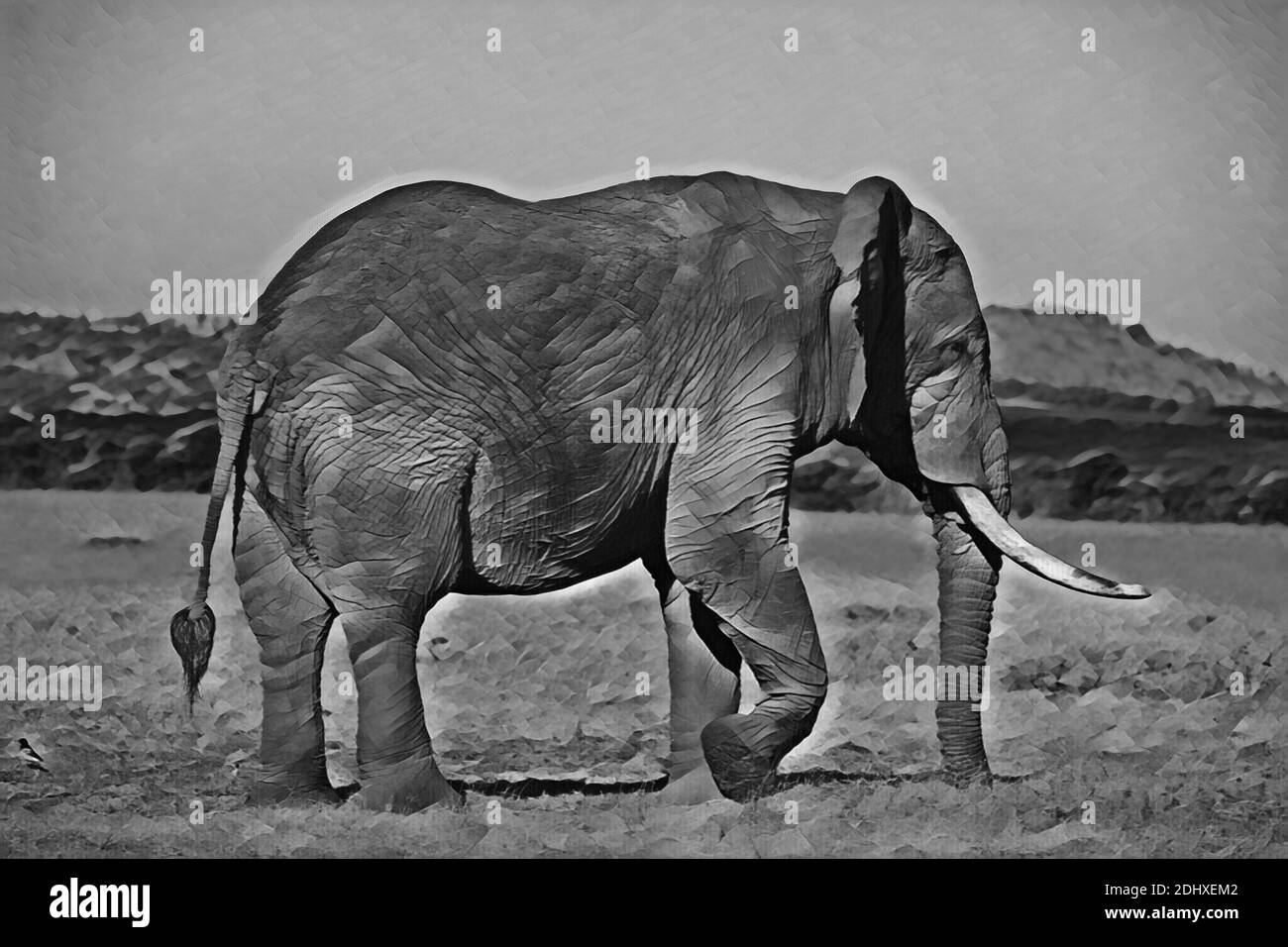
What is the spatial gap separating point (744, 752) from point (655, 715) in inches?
111

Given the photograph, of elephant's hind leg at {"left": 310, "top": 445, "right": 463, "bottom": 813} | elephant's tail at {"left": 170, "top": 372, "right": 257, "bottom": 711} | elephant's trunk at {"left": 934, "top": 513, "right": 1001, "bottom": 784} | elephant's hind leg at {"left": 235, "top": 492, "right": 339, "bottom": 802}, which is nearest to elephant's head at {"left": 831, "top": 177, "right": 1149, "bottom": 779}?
elephant's trunk at {"left": 934, "top": 513, "right": 1001, "bottom": 784}

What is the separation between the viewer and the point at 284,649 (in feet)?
35.2

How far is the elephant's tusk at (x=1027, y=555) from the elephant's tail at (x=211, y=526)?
144 inches

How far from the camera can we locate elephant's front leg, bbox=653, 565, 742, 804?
11.5 metres

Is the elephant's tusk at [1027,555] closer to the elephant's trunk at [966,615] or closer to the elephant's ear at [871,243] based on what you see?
the elephant's trunk at [966,615]

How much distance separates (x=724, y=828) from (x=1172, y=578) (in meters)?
6.03

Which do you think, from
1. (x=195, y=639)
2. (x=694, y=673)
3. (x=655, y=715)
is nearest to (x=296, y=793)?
(x=195, y=639)

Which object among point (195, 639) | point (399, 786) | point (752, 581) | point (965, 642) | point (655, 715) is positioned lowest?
point (399, 786)

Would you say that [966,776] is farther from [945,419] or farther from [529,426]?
Result: [529,426]

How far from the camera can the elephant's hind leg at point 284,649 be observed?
10.7 metres

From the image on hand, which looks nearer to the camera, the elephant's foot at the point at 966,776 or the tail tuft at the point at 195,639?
the tail tuft at the point at 195,639

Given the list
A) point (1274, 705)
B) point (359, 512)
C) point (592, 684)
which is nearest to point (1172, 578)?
point (1274, 705)

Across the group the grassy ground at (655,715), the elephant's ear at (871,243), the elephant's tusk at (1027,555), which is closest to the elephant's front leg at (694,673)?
the grassy ground at (655,715)

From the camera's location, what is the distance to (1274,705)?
1397 centimetres
